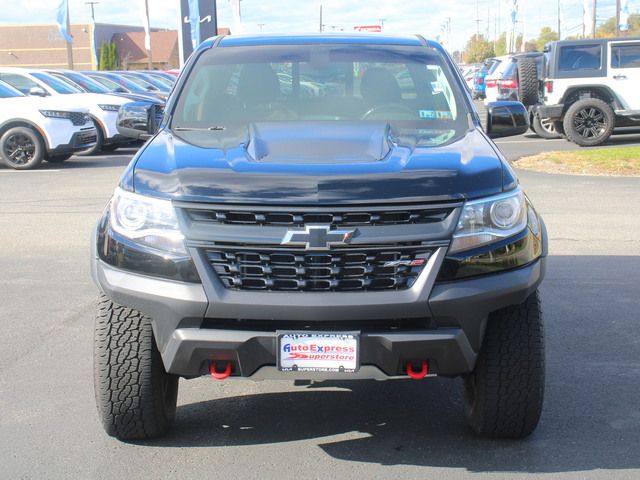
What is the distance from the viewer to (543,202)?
11609 mm

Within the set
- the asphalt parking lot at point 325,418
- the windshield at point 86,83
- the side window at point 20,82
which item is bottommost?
the asphalt parking lot at point 325,418

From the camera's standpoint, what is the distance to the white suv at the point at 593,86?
18.4m

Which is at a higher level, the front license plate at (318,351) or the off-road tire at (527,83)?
the front license plate at (318,351)

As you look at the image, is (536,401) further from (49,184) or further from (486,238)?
(49,184)

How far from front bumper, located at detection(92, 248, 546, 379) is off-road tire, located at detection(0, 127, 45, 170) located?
1321cm

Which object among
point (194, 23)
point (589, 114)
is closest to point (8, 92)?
point (589, 114)

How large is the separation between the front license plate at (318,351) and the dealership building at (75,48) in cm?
8688

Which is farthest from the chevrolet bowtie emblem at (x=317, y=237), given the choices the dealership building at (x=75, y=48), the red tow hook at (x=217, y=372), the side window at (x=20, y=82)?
the dealership building at (x=75, y=48)

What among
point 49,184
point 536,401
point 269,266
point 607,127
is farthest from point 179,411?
point 607,127

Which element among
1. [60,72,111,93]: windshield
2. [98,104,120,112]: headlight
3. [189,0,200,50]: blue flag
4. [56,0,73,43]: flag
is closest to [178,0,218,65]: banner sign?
[189,0,200,50]: blue flag

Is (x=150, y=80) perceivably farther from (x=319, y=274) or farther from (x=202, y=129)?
(x=319, y=274)

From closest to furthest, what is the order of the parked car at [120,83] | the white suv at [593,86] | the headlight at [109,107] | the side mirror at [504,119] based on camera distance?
the side mirror at [504,119] → the headlight at [109,107] → the white suv at [593,86] → the parked car at [120,83]

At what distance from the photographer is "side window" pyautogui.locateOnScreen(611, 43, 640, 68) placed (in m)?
18.3

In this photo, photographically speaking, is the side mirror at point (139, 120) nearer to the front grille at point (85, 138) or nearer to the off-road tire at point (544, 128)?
the front grille at point (85, 138)
